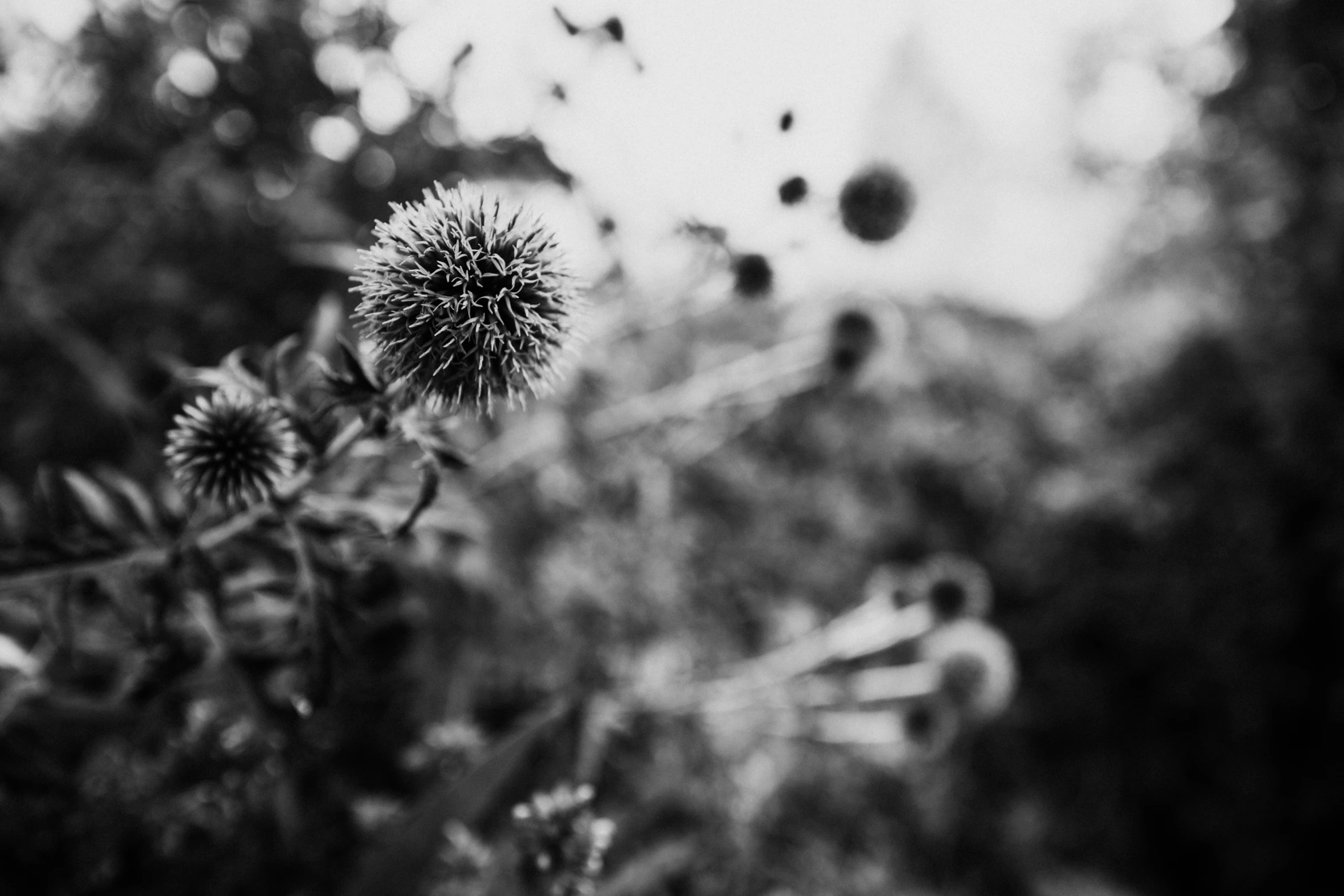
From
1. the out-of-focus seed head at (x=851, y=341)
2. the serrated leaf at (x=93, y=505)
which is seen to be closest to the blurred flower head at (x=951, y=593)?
the out-of-focus seed head at (x=851, y=341)

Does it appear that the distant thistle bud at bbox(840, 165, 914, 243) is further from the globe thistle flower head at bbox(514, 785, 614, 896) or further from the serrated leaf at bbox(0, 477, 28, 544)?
the serrated leaf at bbox(0, 477, 28, 544)

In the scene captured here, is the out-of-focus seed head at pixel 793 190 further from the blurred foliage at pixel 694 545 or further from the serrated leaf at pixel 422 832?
the serrated leaf at pixel 422 832

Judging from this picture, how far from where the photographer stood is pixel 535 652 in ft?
6.44

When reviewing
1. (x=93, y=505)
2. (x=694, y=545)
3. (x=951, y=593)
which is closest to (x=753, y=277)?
(x=694, y=545)

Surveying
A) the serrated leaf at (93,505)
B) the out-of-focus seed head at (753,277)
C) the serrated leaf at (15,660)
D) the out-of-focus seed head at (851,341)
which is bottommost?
the serrated leaf at (15,660)

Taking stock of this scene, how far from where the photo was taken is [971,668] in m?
2.18

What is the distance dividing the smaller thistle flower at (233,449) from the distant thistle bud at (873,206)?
4.70ft

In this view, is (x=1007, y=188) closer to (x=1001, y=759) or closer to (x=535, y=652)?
(x=1001, y=759)

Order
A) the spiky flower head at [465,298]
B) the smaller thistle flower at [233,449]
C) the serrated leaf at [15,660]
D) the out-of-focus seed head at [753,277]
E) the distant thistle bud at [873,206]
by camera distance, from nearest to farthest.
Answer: the spiky flower head at [465,298] → the smaller thistle flower at [233,449] → the serrated leaf at [15,660] → the out-of-focus seed head at [753,277] → the distant thistle bud at [873,206]

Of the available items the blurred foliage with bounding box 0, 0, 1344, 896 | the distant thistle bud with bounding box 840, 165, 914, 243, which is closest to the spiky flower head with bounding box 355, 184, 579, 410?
the blurred foliage with bounding box 0, 0, 1344, 896

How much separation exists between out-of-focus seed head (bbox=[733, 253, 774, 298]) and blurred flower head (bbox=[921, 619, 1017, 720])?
1.19 metres

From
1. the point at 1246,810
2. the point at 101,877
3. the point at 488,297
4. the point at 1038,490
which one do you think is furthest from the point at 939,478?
the point at 101,877

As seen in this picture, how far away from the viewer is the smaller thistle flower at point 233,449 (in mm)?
956

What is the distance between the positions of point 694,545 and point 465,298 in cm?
154
